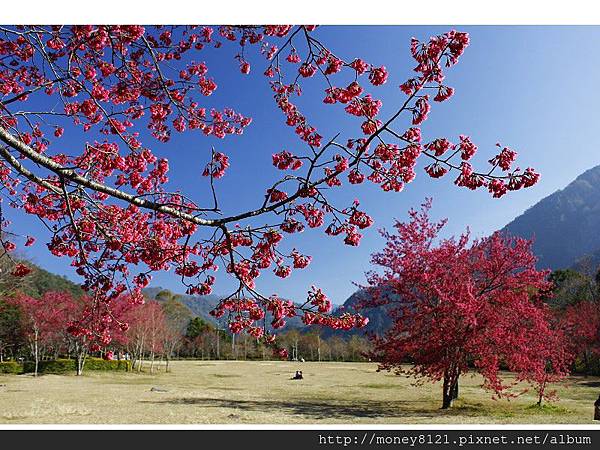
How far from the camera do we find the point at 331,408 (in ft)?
47.8

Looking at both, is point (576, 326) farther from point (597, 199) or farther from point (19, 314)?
point (597, 199)

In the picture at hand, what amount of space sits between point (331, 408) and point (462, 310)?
16.7 ft

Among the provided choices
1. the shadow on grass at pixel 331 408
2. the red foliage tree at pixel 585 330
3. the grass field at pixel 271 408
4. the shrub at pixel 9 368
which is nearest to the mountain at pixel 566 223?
the red foliage tree at pixel 585 330

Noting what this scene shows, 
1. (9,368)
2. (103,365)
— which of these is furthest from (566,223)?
(9,368)

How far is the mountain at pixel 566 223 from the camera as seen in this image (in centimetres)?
13223

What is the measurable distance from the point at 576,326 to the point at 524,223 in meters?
146

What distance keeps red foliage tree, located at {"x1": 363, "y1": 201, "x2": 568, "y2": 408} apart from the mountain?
115371 mm

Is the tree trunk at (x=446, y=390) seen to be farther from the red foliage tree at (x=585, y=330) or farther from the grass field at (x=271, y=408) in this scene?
the red foliage tree at (x=585, y=330)

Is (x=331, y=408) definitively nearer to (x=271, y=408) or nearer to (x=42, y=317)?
(x=271, y=408)

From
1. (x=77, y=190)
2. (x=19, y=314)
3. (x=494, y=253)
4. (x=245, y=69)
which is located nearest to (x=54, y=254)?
(x=77, y=190)

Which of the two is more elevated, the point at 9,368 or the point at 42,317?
the point at 42,317

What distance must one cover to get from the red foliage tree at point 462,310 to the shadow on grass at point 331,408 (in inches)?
41.0

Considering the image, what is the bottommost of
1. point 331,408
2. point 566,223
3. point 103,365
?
point 331,408

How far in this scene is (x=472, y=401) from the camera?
53.7 feet
